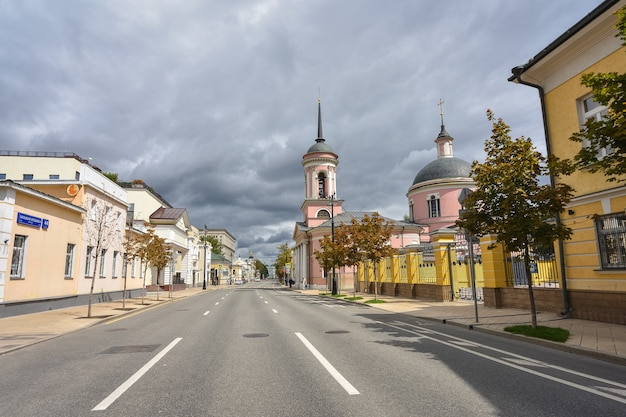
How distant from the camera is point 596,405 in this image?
4.91 m

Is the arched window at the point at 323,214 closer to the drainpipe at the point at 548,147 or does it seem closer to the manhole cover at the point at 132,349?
the drainpipe at the point at 548,147

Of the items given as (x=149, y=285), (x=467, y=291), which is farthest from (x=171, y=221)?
(x=467, y=291)

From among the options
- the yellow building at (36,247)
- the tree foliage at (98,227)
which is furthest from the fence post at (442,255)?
the yellow building at (36,247)

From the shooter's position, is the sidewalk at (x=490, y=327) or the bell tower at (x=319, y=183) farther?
the bell tower at (x=319, y=183)

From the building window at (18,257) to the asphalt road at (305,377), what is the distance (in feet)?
27.0

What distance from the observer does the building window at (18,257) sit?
16688mm

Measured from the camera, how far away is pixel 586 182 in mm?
13305

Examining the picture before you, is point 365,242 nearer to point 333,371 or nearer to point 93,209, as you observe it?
point 93,209

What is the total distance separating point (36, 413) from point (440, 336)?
9495 millimetres

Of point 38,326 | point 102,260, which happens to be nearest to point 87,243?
point 102,260

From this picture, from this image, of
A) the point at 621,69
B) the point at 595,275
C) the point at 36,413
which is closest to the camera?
the point at 36,413

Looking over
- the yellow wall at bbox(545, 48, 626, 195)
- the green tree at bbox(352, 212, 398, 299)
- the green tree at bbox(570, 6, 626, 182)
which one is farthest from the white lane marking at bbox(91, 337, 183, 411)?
the green tree at bbox(352, 212, 398, 299)

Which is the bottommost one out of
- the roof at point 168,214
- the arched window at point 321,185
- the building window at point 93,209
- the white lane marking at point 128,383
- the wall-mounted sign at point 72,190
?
the white lane marking at point 128,383

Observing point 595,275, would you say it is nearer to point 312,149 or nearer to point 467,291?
point 467,291
